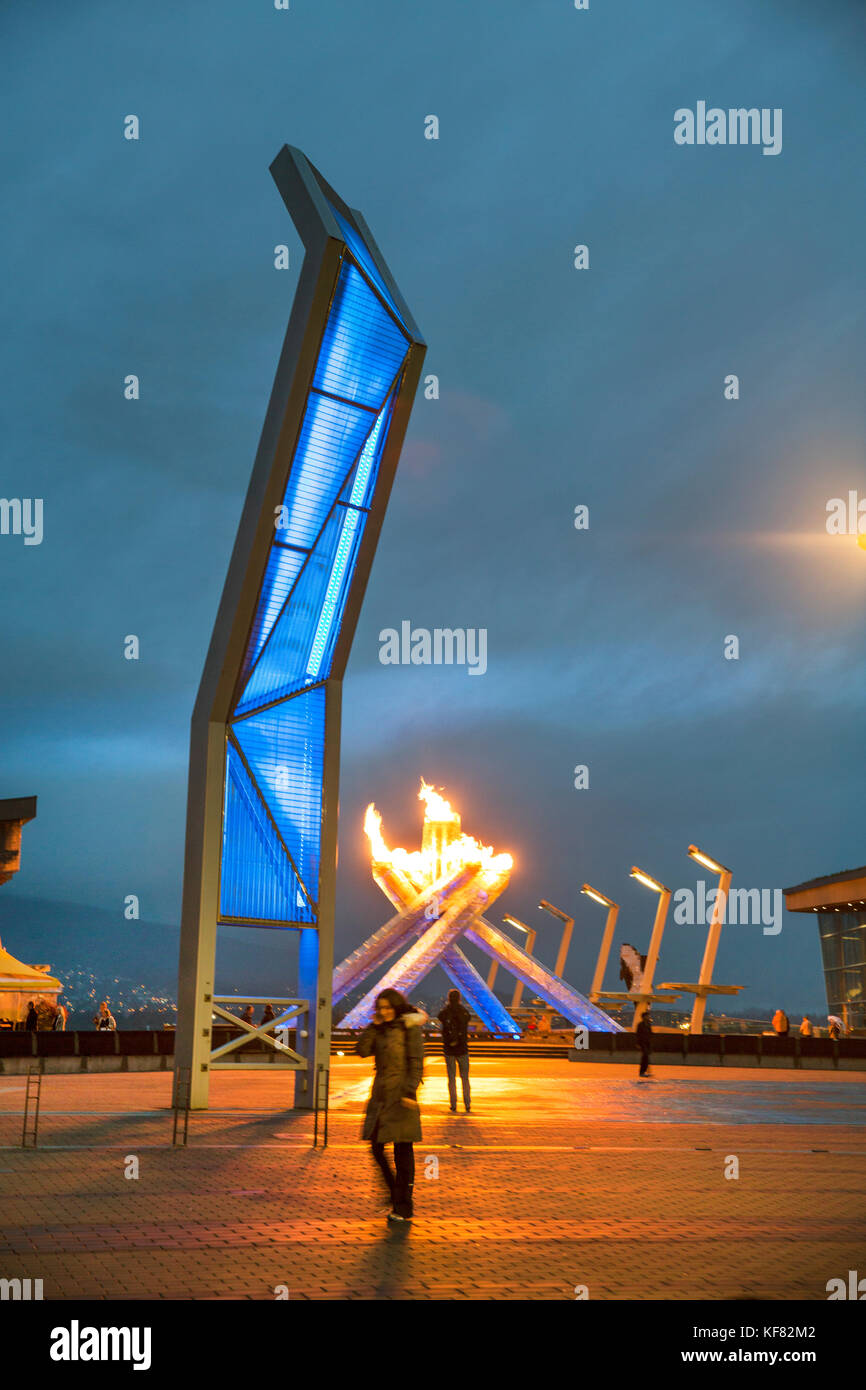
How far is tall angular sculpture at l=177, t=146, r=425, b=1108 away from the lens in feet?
53.6

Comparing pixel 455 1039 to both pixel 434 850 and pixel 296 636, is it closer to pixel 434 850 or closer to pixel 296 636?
pixel 296 636

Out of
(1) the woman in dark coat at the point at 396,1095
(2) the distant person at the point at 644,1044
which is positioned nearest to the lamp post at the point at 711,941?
(2) the distant person at the point at 644,1044

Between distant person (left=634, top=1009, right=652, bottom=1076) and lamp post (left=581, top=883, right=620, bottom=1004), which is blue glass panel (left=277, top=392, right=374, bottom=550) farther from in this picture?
lamp post (left=581, top=883, right=620, bottom=1004)

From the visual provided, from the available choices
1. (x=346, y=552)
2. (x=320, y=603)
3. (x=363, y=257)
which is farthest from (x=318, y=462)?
(x=363, y=257)

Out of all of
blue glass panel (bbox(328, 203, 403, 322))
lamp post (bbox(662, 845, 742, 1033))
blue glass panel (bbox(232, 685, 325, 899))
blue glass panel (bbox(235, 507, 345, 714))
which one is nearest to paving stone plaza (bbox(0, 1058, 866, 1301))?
blue glass panel (bbox(232, 685, 325, 899))

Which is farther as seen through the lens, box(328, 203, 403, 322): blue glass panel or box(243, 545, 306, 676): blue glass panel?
box(243, 545, 306, 676): blue glass panel

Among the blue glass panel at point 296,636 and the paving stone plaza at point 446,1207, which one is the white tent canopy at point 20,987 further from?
the blue glass panel at point 296,636

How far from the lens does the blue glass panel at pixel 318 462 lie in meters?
17.0

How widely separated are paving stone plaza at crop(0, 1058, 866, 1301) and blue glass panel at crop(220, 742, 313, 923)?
2.71m

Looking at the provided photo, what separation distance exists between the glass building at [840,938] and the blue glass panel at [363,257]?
115 feet
